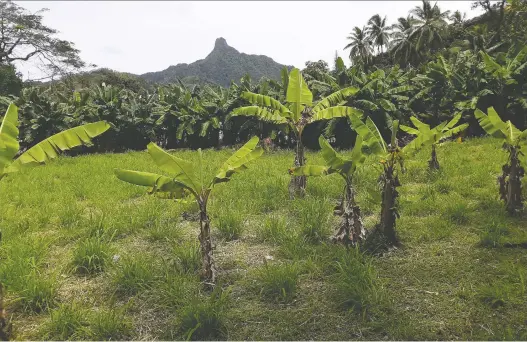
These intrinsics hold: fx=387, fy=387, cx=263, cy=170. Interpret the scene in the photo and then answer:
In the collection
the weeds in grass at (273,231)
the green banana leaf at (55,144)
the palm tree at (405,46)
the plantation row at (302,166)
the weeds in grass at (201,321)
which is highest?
the palm tree at (405,46)

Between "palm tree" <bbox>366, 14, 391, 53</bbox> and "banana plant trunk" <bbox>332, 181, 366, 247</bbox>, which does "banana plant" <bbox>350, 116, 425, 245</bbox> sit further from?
"palm tree" <bbox>366, 14, 391, 53</bbox>

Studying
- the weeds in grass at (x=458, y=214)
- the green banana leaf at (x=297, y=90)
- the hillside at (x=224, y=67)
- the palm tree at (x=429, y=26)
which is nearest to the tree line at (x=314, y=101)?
the green banana leaf at (x=297, y=90)

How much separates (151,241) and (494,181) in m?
7.11

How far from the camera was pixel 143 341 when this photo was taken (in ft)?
12.4

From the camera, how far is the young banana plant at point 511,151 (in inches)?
236

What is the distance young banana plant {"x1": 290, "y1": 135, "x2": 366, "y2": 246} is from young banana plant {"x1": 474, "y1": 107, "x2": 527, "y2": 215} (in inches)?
93.5

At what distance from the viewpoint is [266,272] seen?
469 centimetres

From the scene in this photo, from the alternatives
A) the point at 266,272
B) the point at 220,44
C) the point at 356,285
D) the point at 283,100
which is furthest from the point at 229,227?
the point at 220,44

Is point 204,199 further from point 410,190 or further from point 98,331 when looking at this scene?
point 410,190

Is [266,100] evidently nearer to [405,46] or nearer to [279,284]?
[279,284]

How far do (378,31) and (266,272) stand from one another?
49903mm

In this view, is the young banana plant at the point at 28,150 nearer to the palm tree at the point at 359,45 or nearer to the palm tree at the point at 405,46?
the palm tree at the point at 405,46

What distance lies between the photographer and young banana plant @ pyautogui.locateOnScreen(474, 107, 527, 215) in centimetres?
598

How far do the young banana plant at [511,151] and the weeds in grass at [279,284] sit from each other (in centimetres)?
394
